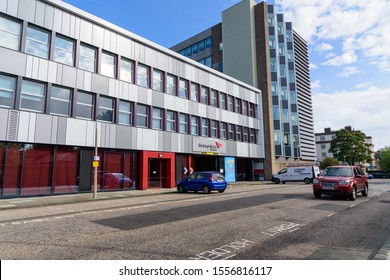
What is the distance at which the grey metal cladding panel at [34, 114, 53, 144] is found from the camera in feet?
54.9

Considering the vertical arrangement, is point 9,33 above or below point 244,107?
below

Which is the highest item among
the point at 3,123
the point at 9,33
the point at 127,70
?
the point at 127,70

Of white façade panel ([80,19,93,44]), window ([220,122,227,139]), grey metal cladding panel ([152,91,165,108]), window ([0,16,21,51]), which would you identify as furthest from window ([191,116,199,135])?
window ([0,16,21,51])

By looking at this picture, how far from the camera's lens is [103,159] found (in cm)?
2011

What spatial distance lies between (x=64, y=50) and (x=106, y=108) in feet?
15.8

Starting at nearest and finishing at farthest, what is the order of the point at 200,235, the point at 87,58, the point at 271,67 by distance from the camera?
the point at 200,235, the point at 87,58, the point at 271,67

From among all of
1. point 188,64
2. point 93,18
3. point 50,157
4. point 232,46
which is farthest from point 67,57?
point 232,46

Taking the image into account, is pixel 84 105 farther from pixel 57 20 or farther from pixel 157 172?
pixel 157 172

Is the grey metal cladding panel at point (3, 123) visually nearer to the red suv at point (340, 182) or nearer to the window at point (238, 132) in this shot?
the red suv at point (340, 182)

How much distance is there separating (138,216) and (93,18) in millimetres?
17043

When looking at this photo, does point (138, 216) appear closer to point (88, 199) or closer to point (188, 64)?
point (88, 199)

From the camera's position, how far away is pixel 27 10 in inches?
674

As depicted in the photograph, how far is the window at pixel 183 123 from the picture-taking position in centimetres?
2635

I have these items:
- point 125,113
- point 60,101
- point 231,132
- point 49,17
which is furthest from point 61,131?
point 231,132
